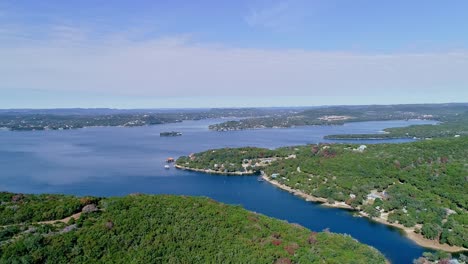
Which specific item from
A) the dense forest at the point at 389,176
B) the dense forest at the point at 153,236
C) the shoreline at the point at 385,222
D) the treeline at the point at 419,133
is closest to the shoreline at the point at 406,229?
the shoreline at the point at 385,222

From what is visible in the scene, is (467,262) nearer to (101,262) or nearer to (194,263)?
(194,263)

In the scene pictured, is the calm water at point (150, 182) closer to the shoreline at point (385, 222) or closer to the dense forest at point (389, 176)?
the shoreline at point (385, 222)

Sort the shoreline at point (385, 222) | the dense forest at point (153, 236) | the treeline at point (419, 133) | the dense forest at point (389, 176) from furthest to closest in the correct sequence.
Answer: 1. the treeline at point (419, 133)
2. the dense forest at point (389, 176)
3. the shoreline at point (385, 222)
4. the dense forest at point (153, 236)

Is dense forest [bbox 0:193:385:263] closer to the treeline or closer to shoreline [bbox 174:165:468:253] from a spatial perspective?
shoreline [bbox 174:165:468:253]

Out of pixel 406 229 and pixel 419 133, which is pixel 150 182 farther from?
pixel 419 133

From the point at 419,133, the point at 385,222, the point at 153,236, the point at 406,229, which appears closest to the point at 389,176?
the point at 385,222
